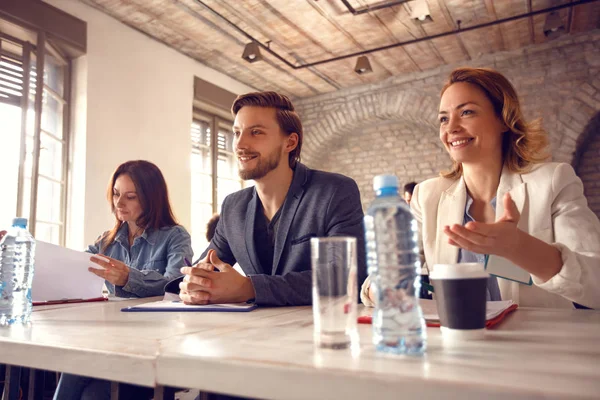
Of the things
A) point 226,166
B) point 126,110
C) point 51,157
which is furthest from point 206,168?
point 51,157

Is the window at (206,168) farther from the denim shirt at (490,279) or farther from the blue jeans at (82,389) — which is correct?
the denim shirt at (490,279)

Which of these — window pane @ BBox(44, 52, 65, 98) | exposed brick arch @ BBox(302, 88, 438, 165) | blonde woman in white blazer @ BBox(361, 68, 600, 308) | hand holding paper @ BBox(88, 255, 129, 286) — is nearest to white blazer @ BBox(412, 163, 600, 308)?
blonde woman in white blazer @ BBox(361, 68, 600, 308)

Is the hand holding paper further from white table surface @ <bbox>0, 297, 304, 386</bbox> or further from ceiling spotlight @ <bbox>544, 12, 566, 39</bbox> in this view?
ceiling spotlight @ <bbox>544, 12, 566, 39</bbox>

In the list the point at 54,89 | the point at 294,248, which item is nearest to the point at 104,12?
the point at 54,89

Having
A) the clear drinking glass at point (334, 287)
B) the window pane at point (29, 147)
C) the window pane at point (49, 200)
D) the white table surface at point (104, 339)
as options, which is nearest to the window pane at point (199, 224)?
the window pane at point (49, 200)

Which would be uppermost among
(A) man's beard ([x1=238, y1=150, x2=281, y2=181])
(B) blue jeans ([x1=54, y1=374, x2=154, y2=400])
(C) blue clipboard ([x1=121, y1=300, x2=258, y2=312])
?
(A) man's beard ([x1=238, y1=150, x2=281, y2=181])

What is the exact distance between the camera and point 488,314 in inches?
36.1

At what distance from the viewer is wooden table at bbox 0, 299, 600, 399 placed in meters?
0.50

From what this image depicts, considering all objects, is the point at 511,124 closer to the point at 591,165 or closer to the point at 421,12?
the point at 421,12

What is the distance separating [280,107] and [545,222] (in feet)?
3.57

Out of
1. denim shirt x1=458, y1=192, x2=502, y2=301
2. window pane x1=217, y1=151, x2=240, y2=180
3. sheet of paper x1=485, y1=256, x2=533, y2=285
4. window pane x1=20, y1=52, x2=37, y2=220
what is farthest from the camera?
window pane x1=217, y1=151, x2=240, y2=180

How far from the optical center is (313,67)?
575 centimetres

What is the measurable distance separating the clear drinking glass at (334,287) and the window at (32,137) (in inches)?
134

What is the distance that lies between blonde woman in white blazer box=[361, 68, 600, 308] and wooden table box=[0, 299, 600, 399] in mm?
312
